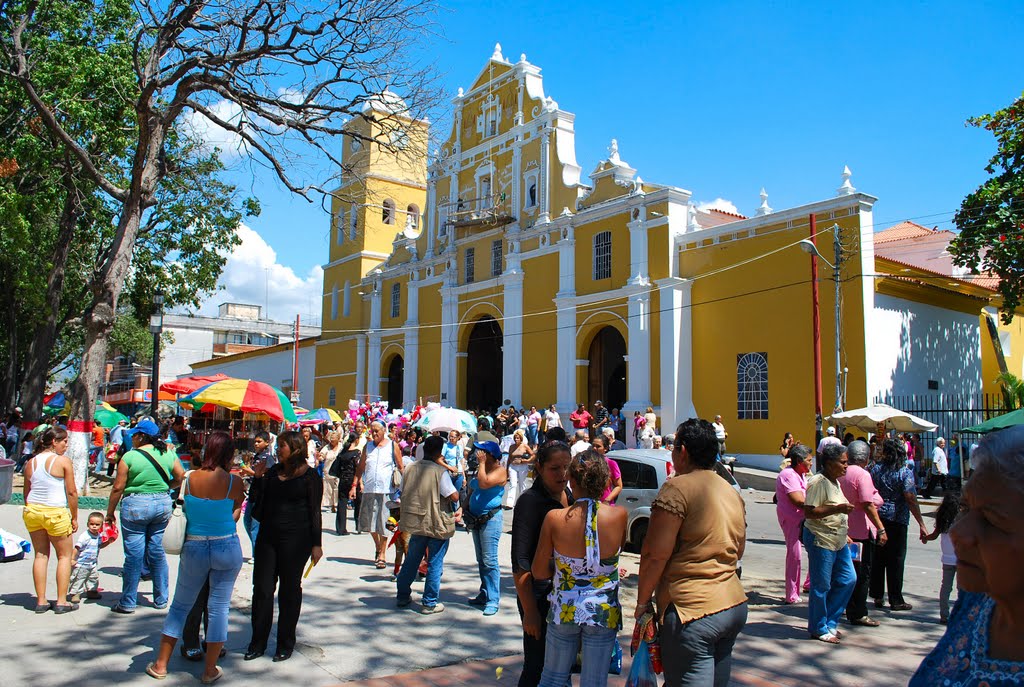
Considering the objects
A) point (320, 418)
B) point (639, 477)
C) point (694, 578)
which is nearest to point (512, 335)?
point (320, 418)

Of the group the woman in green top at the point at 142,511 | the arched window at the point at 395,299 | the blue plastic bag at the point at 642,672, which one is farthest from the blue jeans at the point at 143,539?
the arched window at the point at 395,299

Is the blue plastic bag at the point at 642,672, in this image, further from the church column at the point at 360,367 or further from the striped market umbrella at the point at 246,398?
the church column at the point at 360,367

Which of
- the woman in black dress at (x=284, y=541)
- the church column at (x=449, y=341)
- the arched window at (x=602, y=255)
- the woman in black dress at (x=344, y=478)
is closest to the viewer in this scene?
the woman in black dress at (x=284, y=541)

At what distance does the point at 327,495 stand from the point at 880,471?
9583 millimetres

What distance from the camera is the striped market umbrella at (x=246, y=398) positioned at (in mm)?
14211

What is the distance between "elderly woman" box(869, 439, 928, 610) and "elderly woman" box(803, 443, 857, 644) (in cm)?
125

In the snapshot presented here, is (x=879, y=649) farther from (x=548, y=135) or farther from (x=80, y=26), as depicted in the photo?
(x=548, y=135)

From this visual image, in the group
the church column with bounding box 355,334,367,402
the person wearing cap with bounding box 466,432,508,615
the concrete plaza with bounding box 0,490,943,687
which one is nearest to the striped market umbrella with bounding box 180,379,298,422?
the concrete plaza with bounding box 0,490,943,687

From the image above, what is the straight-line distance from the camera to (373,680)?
5371 mm

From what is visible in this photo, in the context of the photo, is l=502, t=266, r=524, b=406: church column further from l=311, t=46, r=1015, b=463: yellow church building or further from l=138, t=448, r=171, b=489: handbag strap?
l=138, t=448, r=171, b=489: handbag strap

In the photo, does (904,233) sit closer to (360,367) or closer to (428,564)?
(360,367)

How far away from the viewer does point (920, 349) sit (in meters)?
22.5

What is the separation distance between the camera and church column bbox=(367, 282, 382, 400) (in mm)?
37469

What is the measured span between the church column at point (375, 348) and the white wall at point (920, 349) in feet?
74.5
